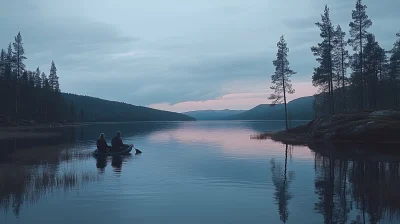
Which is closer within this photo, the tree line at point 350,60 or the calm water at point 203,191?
the calm water at point 203,191

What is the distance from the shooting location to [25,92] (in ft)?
350

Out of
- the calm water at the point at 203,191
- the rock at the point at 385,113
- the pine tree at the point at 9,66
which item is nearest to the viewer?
the calm water at the point at 203,191

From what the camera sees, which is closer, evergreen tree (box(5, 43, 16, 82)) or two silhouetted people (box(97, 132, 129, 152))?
two silhouetted people (box(97, 132, 129, 152))

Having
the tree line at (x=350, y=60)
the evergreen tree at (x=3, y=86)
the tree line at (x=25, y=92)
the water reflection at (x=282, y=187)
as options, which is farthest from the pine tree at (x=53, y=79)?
the water reflection at (x=282, y=187)

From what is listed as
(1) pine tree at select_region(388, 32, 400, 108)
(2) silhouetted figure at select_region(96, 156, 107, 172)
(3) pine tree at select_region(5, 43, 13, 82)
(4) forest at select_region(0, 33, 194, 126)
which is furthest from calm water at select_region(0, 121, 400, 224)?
(3) pine tree at select_region(5, 43, 13, 82)

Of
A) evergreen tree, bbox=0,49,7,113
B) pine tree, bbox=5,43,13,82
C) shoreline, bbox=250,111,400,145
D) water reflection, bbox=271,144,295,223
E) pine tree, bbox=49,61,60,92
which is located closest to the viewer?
water reflection, bbox=271,144,295,223

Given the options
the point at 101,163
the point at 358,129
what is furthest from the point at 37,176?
the point at 358,129

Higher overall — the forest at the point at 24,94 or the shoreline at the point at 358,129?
the forest at the point at 24,94

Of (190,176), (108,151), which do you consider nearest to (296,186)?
(190,176)

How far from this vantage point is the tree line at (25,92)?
9469 cm

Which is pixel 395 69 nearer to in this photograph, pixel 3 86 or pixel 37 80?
pixel 3 86

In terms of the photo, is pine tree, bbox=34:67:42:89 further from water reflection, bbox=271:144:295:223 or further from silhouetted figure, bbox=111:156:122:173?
water reflection, bbox=271:144:295:223

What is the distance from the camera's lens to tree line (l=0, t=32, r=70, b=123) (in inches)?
3728

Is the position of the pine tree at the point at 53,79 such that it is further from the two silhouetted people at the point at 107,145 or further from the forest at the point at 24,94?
the two silhouetted people at the point at 107,145
